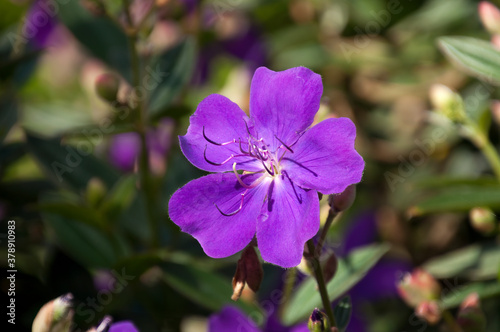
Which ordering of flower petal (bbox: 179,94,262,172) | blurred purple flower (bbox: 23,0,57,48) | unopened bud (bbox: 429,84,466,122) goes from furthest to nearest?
1. blurred purple flower (bbox: 23,0,57,48)
2. unopened bud (bbox: 429,84,466,122)
3. flower petal (bbox: 179,94,262,172)

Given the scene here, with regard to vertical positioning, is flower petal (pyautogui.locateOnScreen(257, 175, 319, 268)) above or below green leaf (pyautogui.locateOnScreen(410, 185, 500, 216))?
above

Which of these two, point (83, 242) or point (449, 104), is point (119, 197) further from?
point (449, 104)

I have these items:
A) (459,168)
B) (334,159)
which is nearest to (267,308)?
(334,159)

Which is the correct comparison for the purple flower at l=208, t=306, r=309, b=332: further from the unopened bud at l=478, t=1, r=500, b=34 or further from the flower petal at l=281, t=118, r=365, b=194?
the unopened bud at l=478, t=1, r=500, b=34

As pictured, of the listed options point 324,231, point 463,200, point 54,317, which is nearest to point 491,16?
point 463,200

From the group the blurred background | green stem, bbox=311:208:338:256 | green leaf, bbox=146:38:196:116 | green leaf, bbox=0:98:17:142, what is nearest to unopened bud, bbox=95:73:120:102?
the blurred background

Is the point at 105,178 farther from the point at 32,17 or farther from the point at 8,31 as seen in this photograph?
the point at 32,17
